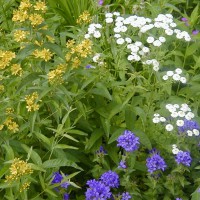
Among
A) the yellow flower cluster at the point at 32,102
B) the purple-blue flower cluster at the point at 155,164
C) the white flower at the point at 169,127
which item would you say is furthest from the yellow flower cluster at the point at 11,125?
the white flower at the point at 169,127

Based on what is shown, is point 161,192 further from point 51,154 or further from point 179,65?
point 179,65

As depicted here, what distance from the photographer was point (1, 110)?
221 cm

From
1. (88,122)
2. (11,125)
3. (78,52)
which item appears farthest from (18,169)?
(88,122)

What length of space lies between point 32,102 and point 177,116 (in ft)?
2.69

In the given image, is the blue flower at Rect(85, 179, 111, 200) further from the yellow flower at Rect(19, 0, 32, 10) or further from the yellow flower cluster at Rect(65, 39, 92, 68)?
the yellow flower at Rect(19, 0, 32, 10)

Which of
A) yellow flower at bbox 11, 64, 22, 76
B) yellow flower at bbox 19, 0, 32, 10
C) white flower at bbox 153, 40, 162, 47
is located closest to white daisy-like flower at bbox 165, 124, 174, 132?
white flower at bbox 153, 40, 162, 47

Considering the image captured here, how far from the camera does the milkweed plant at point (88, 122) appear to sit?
2162 millimetres

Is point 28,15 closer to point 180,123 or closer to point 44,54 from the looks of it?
Answer: point 44,54

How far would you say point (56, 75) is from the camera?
83.1 inches

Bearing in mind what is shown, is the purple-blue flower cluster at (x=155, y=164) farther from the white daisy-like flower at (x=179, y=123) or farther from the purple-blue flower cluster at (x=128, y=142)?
the white daisy-like flower at (x=179, y=123)

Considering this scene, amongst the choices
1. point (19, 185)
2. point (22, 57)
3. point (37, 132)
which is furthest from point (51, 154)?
point (22, 57)

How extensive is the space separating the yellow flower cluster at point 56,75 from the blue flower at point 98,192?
0.48 meters

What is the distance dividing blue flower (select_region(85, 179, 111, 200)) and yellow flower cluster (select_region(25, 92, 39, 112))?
425 mm

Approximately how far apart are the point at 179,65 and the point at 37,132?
126 cm
